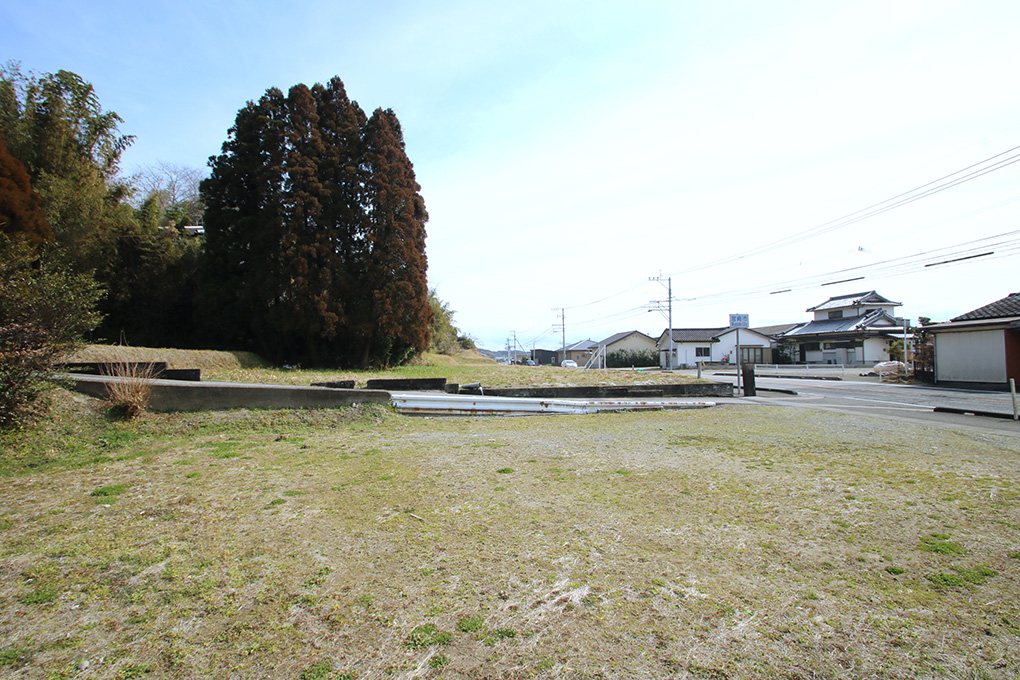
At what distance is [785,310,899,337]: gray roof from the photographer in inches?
1501

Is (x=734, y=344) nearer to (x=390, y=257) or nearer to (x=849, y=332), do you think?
(x=849, y=332)

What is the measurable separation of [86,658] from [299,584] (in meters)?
0.77

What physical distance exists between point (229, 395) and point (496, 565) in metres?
5.72

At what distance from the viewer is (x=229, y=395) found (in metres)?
6.96

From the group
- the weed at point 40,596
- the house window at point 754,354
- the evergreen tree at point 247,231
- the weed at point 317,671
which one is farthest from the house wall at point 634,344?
the weed at point 317,671

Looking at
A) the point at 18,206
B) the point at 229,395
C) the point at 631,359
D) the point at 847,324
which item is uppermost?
the point at 847,324

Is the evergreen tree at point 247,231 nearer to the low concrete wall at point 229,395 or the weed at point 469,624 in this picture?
the low concrete wall at point 229,395

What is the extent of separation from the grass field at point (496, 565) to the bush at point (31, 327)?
0.38 m

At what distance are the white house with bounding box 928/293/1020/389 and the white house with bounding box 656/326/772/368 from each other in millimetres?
25249

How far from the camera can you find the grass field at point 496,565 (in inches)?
74.7

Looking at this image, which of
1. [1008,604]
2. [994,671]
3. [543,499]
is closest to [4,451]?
[543,499]

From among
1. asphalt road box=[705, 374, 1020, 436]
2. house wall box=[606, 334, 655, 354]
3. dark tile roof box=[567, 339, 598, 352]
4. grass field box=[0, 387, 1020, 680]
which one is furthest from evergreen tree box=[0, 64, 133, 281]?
dark tile roof box=[567, 339, 598, 352]

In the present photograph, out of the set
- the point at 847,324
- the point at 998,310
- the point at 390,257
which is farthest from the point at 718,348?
the point at 390,257

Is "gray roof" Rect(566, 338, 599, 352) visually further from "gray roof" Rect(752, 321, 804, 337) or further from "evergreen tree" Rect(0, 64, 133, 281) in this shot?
"evergreen tree" Rect(0, 64, 133, 281)
